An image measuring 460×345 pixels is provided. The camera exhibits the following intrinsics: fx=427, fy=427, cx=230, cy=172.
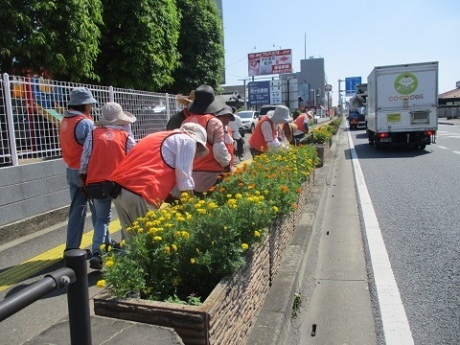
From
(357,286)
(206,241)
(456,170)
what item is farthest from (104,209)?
(456,170)

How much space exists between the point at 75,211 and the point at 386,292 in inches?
129

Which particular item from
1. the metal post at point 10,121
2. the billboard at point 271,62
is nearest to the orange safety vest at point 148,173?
the metal post at point 10,121

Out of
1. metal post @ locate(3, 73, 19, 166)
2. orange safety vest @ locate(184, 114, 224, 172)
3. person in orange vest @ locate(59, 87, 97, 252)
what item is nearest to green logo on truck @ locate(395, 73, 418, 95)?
orange safety vest @ locate(184, 114, 224, 172)

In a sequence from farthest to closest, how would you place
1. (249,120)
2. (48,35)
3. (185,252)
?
1. (249,120)
2. (48,35)
3. (185,252)

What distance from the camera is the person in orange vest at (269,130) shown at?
6.62 metres

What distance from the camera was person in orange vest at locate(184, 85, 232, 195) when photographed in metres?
4.21

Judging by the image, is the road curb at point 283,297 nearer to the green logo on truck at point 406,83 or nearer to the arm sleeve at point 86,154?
the arm sleeve at point 86,154

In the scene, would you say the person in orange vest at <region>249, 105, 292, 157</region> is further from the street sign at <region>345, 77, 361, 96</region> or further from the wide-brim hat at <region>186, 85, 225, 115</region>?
the street sign at <region>345, 77, 361, 96</region>

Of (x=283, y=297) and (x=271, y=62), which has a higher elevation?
(x=271, y=62)

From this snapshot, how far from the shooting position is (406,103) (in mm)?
15844

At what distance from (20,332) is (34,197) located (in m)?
3.44

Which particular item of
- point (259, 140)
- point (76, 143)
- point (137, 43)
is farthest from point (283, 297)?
point (137, 43)

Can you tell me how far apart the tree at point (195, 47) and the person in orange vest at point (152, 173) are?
14.9 meters

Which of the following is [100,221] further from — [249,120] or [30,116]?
[249,120]
